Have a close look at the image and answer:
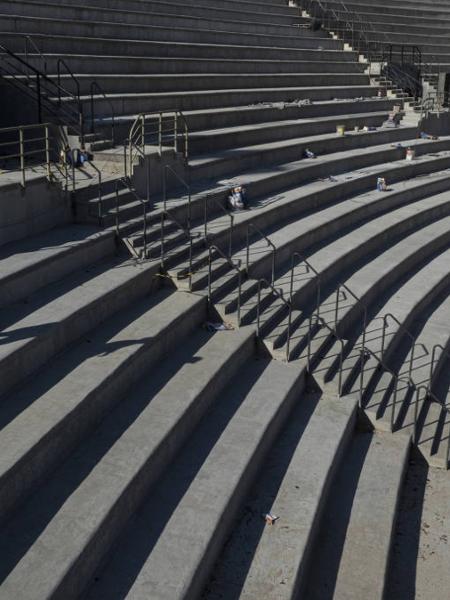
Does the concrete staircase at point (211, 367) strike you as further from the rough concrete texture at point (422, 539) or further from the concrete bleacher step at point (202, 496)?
the rough concrete texture at point (422, 539)

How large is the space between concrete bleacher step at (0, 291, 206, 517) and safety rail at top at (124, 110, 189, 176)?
312 cm

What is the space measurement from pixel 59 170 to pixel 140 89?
5.46 m

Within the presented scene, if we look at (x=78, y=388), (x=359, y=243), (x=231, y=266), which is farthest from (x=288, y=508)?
(x=359, y=243)

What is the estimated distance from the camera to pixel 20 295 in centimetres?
754

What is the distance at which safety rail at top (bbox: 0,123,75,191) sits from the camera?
29.9 ft

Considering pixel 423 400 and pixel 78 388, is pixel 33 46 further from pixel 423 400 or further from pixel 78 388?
pixel 423 400

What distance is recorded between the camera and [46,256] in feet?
26.2

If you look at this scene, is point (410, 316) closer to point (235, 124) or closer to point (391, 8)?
point (235, 124)

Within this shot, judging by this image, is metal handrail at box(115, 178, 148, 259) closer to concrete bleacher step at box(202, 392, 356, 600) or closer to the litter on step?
→ the litter on step

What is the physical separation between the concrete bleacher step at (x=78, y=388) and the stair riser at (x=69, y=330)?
0.29 feet

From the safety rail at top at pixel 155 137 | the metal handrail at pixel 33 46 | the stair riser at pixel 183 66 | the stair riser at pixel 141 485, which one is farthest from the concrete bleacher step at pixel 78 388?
the stair riser at pixel 183 66

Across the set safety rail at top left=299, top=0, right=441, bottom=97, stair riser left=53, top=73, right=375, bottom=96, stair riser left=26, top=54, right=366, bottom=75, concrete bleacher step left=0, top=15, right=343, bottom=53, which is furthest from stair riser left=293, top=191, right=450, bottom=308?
safety rail at top left=299, top=0, right=441, bottom=97

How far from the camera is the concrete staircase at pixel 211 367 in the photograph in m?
5.44

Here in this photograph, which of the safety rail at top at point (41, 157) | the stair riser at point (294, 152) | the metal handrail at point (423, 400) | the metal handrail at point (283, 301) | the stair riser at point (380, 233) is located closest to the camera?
the metal handrail at point (423, 400)
